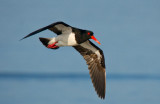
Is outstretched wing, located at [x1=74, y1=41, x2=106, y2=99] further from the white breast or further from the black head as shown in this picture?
the white breast

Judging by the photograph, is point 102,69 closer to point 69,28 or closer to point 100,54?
point 100,54

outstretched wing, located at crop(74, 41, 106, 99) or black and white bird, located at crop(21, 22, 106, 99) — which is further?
outstretched wing, located at crop(74, 41, 106, 99)

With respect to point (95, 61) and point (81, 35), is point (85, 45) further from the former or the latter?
point (81, 35)

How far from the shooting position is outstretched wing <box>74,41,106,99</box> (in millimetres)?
10086

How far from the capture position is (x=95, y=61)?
408 inches

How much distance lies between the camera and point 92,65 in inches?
405

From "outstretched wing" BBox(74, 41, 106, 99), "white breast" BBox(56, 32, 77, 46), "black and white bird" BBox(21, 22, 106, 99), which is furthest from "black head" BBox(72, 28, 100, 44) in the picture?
"outstretched wing" BBox(74, 41, 106, 99)

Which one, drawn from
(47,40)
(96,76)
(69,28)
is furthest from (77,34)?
(96,76)

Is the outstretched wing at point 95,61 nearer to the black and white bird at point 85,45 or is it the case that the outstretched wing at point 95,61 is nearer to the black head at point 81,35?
the black and white bird at point 85,45

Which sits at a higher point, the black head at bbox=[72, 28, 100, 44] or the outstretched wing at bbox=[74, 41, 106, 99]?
the black head at bbox=[72, 28, 100, 44]

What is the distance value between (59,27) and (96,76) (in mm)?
2021

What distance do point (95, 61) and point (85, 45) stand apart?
0.62 m

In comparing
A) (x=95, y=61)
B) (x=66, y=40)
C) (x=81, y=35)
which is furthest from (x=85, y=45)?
(x=66, y=40)

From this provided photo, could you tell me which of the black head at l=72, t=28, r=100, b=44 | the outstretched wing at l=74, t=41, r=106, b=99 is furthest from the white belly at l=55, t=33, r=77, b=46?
the outstretched wing at l=74, t=41, r=106, b=99
